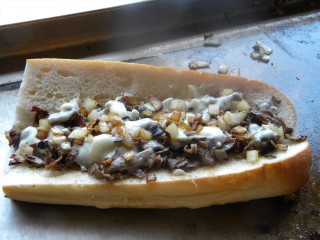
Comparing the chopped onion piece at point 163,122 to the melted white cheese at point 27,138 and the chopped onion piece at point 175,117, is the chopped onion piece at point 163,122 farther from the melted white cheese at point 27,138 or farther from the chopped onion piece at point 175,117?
the melted white cheese at point 27,138

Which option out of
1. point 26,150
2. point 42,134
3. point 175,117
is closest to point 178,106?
point 175,117

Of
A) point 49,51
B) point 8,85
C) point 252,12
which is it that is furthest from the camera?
point 252,12

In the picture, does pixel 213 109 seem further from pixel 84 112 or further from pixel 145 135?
pixel 84 112

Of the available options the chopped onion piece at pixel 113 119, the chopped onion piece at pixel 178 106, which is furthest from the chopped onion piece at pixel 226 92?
the chopped onion piece at pixel 113 119

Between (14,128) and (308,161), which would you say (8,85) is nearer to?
(14,128)

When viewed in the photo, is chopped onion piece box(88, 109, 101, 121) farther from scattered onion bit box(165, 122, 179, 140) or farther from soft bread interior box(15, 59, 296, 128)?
scattered onion bit box(165, 122, 179, 140)

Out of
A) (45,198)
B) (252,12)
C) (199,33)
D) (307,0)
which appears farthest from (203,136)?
(307,0)

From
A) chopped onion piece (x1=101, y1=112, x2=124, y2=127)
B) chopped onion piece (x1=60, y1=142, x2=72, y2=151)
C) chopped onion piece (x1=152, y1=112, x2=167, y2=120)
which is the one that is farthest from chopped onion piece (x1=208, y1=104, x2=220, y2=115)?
chopped onion piece (x1=60, y1=142, x2=72, y2=151)
